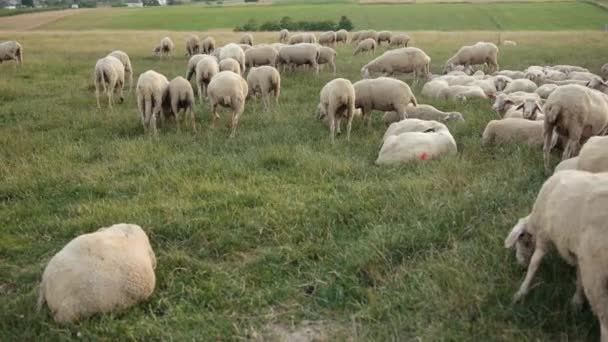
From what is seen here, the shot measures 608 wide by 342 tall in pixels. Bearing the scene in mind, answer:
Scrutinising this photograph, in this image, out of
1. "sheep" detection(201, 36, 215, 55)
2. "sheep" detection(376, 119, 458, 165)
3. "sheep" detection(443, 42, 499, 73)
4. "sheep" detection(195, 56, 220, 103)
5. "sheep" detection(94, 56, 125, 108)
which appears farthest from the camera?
"sheep" detection(201, 36, 215, 55)

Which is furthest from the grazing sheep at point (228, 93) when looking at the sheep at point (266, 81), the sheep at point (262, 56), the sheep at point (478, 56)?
the sheep at point (478, 56)

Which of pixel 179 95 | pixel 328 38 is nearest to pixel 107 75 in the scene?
pixel 179 95

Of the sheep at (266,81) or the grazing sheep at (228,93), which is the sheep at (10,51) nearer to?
the sheep at (266,81)

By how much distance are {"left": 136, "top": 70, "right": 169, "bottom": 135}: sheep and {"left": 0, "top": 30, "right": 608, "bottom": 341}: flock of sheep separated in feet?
0.07

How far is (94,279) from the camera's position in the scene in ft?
16.7

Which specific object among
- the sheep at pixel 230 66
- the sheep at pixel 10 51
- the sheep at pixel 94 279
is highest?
the sheep at pixel 230 66

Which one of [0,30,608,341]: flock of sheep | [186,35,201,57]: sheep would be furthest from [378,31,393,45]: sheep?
[0,30,608,341]: flock of sheep

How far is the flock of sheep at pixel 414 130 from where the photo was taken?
4.52 metres

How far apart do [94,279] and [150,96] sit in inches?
288

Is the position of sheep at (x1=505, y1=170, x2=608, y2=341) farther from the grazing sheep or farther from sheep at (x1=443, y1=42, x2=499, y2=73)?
sheep at (x1=443, y1=42, x2=499, y2=73)

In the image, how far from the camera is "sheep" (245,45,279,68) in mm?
19703

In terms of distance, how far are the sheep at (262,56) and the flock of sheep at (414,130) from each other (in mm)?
34

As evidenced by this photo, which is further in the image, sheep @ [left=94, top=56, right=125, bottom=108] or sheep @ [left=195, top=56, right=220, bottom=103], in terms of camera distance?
sheep @ [left=94, top=56, right=125, bottom=108]

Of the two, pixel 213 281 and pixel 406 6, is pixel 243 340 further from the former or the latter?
pixel 406 6
